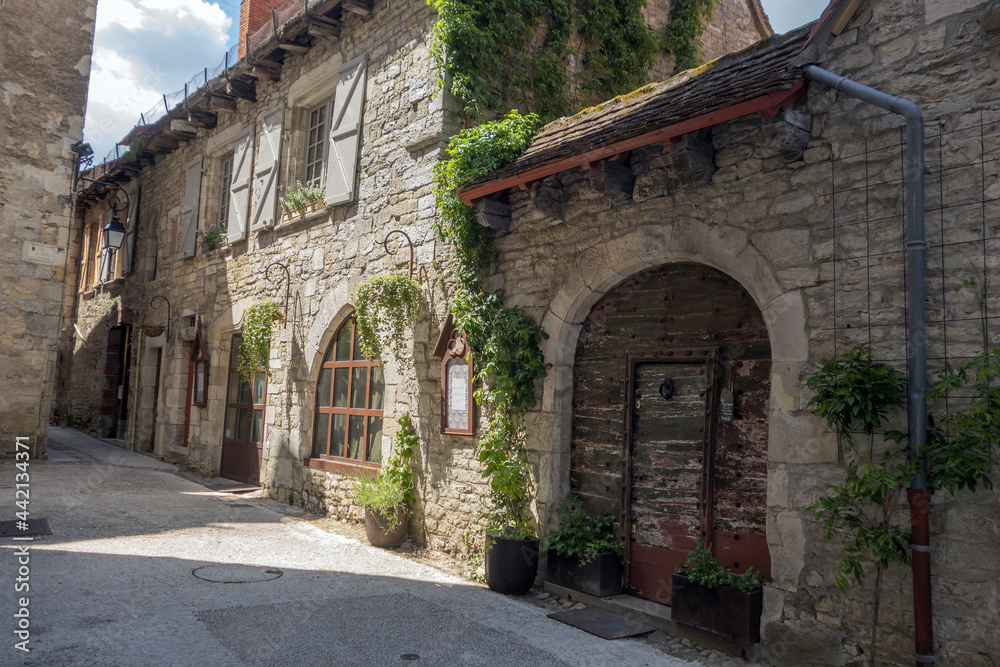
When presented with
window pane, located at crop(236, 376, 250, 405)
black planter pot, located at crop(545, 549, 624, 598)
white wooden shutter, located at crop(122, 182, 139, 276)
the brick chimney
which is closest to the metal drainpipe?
black planter pot, located at crop(545, 549, 624, 598)

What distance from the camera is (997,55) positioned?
10.1ft

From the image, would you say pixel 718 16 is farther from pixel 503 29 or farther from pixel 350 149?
pixel 350 149

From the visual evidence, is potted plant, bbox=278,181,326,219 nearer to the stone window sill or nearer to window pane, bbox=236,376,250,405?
window pane, bbox=236,376,250,405

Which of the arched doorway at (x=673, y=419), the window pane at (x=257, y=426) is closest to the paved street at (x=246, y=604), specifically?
the arched doorway at (x=673, y=419)

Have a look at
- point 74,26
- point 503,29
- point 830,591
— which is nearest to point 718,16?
point 503,29

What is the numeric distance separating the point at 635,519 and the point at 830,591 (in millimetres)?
1404

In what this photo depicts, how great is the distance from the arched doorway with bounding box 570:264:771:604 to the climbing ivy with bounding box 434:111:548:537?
0.38 metres

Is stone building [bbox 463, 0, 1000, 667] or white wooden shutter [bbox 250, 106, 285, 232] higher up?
white wooden shutter [bbox 250, 106, 285, 232]

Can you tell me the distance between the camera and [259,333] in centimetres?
859

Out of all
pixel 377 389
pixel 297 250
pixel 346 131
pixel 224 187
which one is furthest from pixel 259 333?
pixel 224 187

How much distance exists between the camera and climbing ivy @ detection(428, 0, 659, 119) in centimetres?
630

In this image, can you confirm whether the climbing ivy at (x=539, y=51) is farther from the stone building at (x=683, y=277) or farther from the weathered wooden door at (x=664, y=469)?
the weathered wooden door at (x=664, y=469)

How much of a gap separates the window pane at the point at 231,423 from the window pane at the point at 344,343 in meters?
2.81

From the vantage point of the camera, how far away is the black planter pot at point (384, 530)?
19.9 feet
